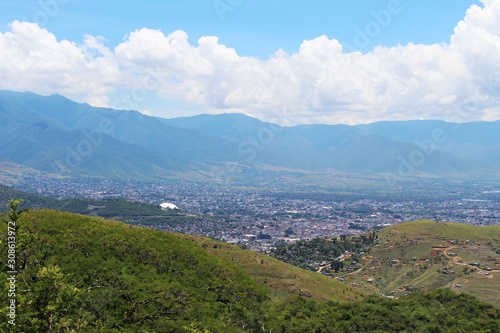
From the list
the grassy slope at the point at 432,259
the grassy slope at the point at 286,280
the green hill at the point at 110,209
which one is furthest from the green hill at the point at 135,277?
the green hill at the point at 110,209

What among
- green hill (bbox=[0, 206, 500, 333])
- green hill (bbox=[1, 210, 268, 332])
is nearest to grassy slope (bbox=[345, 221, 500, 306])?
green hill (bbox=[0, 206, 500, 333])

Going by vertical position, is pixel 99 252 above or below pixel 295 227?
above

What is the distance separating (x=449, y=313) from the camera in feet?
131

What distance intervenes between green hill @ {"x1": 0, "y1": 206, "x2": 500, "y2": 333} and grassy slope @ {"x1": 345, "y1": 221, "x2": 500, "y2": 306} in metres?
27.2

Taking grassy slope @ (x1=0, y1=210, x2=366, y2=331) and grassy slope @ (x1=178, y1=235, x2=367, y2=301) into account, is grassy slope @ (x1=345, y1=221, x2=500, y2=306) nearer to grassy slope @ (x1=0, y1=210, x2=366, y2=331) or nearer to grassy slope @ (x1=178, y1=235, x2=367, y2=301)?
grassy slope @ (x1=178, y1=235, x2=367, y2=301)

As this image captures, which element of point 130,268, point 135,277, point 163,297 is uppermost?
point 130,268

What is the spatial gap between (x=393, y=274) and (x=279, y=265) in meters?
29.3

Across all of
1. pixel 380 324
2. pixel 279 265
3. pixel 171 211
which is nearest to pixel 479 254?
pixel 279 265

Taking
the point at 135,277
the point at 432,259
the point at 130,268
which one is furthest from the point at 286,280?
the point at 432,259

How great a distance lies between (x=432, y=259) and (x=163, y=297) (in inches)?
3120

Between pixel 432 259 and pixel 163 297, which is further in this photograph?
pixel 432 259

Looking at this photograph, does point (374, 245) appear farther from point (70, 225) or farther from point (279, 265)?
point (70, 225)

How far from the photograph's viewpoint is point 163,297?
27.4m

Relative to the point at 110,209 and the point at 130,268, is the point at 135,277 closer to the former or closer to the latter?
the point at 130,268
